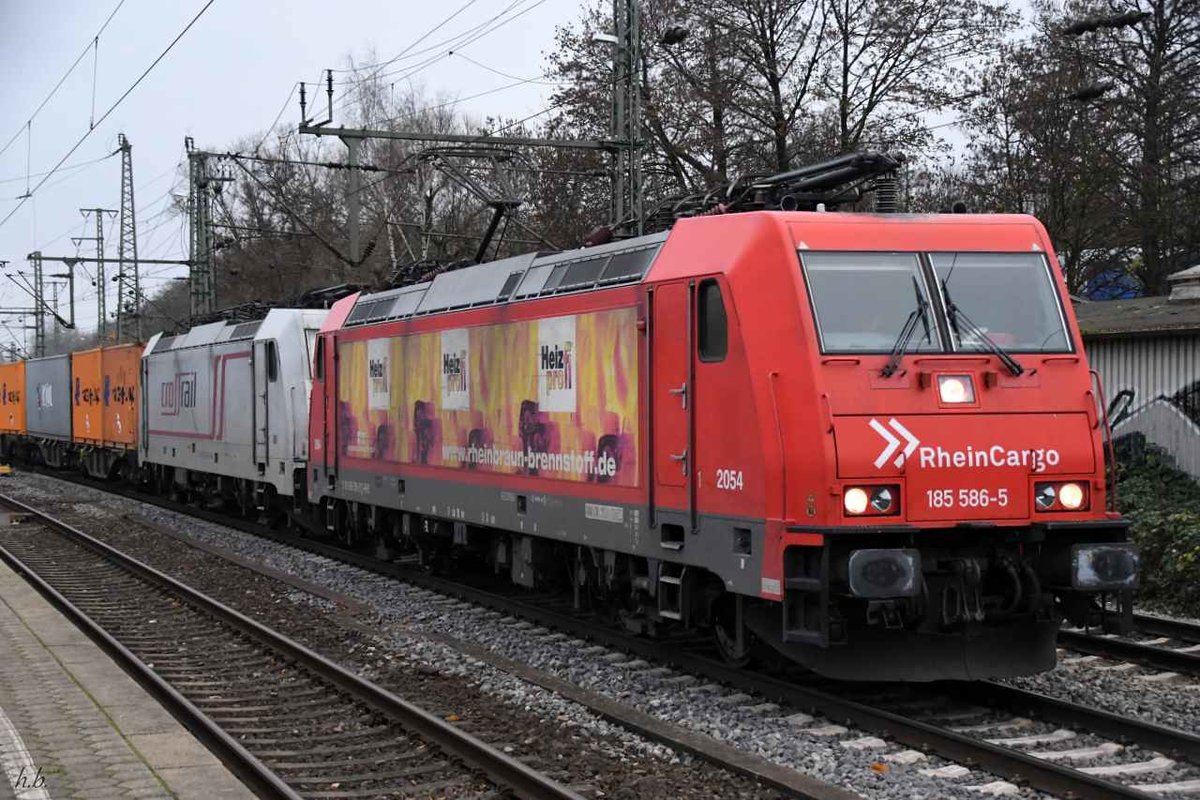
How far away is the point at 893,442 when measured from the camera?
7.79 meters

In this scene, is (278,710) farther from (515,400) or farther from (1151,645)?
(1151,645)

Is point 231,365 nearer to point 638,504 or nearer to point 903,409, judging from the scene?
point 638,504

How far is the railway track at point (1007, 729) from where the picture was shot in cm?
671

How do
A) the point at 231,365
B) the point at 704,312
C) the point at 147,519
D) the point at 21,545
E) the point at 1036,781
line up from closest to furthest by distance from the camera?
the point at 1036,781, the point at 704,312, the point at 21,545, the point at 231,365, the point at 147,519

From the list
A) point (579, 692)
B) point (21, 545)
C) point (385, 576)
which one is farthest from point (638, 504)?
point (21, 545)

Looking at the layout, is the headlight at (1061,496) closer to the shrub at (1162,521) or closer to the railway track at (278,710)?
the railway track at (278,710)

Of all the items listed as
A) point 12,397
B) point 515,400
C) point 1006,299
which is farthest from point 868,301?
point 12,397

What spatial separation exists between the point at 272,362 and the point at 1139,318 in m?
12.3

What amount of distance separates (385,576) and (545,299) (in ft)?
18.9

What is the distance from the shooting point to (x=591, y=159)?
99.2 ft

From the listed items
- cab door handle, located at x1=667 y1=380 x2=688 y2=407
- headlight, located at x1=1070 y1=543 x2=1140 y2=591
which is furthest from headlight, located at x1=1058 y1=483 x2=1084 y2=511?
cab door handle, located at x1=667 y1=380 x2=688 y2=407

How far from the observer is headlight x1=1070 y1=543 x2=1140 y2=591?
25.7 ft

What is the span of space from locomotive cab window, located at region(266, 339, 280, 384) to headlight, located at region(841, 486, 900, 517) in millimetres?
13743

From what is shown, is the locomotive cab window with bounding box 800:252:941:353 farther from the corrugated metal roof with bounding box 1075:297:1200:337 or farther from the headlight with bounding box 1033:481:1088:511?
the corrugated metal roof with bounding box 1075:297:1200:337
